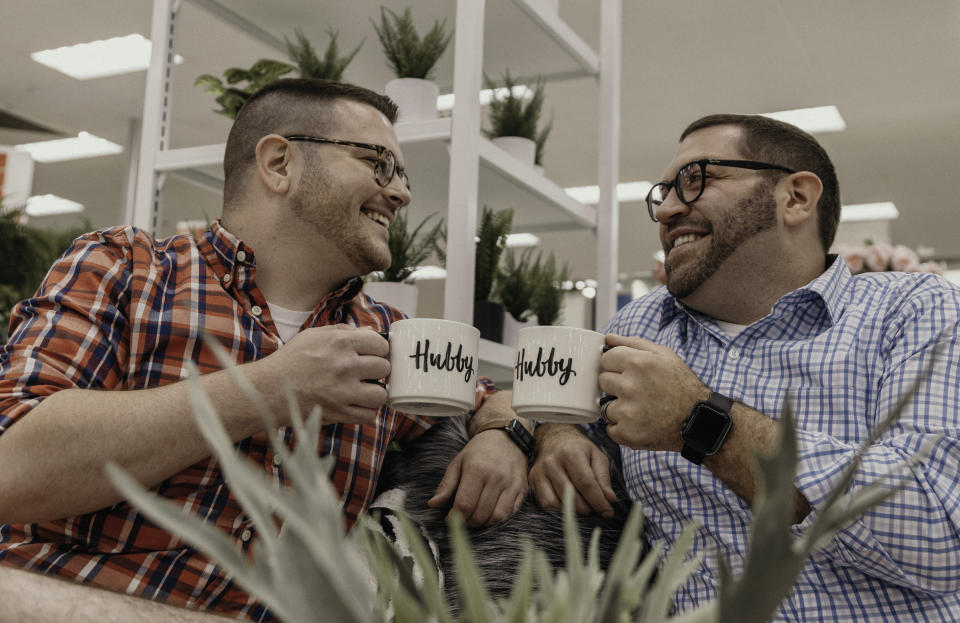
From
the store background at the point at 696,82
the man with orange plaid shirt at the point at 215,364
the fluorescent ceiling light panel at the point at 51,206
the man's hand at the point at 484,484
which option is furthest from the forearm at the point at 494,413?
the fluorescent ceiling light panel at the point at 51,206

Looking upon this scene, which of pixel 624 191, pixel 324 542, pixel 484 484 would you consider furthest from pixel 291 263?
pixel 624 191

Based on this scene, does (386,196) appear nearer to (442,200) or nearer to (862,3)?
(442,200)

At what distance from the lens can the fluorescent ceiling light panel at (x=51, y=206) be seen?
8938 millimetres

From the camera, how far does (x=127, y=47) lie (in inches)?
208

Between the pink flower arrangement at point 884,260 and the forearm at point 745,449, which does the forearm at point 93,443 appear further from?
the pink flower arrangement at point 884,260

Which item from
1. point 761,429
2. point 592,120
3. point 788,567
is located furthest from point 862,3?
point 788,567

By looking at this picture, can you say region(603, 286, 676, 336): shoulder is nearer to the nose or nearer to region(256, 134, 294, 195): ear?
the nose

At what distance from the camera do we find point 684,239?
65.9 inches


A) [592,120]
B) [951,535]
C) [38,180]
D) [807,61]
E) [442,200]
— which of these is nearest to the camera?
[951,535]

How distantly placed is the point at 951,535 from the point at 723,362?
47 centimetres

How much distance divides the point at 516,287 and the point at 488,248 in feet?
0.68

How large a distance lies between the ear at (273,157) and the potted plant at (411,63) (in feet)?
1.45

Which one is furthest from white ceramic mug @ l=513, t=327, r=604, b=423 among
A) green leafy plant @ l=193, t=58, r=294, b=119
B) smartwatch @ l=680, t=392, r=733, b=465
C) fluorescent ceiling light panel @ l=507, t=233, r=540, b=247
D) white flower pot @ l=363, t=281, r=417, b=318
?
fluorescent ceiling light panel @ l=507, t=233, r=540, b=247

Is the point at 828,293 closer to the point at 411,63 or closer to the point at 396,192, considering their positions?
the point at 396,192
